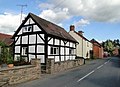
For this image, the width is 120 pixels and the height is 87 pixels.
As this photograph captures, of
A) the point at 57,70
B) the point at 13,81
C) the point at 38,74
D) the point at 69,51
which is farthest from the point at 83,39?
the point at 13,81

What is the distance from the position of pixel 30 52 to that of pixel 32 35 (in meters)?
2.38

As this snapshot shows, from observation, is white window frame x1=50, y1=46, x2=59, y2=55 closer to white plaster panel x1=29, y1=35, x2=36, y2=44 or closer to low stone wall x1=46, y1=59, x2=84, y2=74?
low stone wall x1=46, y1=59, x2=84, y2=74

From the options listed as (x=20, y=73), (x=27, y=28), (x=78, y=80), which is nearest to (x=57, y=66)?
(x=78, y=80)

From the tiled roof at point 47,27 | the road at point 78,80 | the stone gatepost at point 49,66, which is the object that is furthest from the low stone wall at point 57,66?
the tiled roof at point 47,27

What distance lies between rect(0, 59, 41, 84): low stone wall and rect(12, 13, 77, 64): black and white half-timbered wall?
8488mm

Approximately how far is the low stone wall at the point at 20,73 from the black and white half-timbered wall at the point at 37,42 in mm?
8488

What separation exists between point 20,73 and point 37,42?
41.2 ft

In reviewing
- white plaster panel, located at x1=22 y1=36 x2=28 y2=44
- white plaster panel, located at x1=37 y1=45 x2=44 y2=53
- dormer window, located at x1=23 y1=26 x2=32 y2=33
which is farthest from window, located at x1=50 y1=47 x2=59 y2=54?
dormer window, located at x1=23 y1=26 x2=32 y2=33

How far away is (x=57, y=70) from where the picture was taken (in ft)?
71.8

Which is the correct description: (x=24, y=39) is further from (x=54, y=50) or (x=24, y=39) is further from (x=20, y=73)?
(x=20, y=73)

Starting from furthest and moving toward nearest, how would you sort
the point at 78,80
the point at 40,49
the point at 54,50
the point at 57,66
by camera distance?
the point at 54,50 < the point at 40,49 < the point at 57,66 < the point at 78,80

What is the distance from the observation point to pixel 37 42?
26.2 meters

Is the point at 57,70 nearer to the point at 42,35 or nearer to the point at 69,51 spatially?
the point at 42,35

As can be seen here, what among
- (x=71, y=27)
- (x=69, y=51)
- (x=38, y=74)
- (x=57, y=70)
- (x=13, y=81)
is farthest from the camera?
(x=71, y=27)
